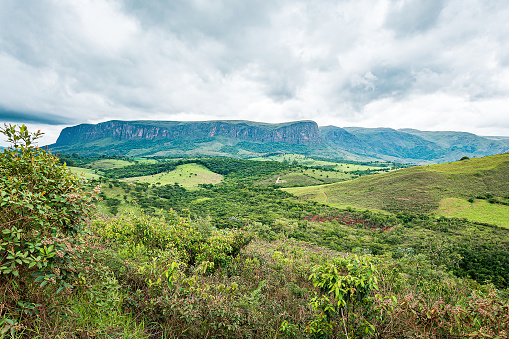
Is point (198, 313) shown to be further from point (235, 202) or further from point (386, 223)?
point (235, 202)

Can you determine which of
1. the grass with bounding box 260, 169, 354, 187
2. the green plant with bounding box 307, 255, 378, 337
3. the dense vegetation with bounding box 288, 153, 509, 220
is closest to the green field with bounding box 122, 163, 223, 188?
the grass with bounding box 260, 169, 354, 187

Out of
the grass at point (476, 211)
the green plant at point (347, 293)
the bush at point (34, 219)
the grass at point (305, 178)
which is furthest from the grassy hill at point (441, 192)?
the bush at point (34, 219)

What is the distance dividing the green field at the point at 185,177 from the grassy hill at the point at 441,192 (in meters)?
68.8

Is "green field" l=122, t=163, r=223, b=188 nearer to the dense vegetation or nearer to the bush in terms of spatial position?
the dense vegetation

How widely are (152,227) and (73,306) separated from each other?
4.10m

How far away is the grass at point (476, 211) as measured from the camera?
128 feet

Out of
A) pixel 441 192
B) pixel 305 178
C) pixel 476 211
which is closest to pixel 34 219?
pixel 476 211

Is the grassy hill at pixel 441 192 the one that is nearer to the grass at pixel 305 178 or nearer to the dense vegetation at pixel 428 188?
the dense vegetation at pixel 428 188

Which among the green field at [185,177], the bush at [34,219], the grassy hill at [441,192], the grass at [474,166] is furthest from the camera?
the green field at [185,177]

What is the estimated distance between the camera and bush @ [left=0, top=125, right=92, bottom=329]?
8.68ft

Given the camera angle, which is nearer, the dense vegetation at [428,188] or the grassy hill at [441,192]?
the grassy hill at [441,192]

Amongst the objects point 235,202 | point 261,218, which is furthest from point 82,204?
point 235,202

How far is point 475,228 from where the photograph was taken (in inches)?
1462

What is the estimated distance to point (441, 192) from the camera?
5278cm
